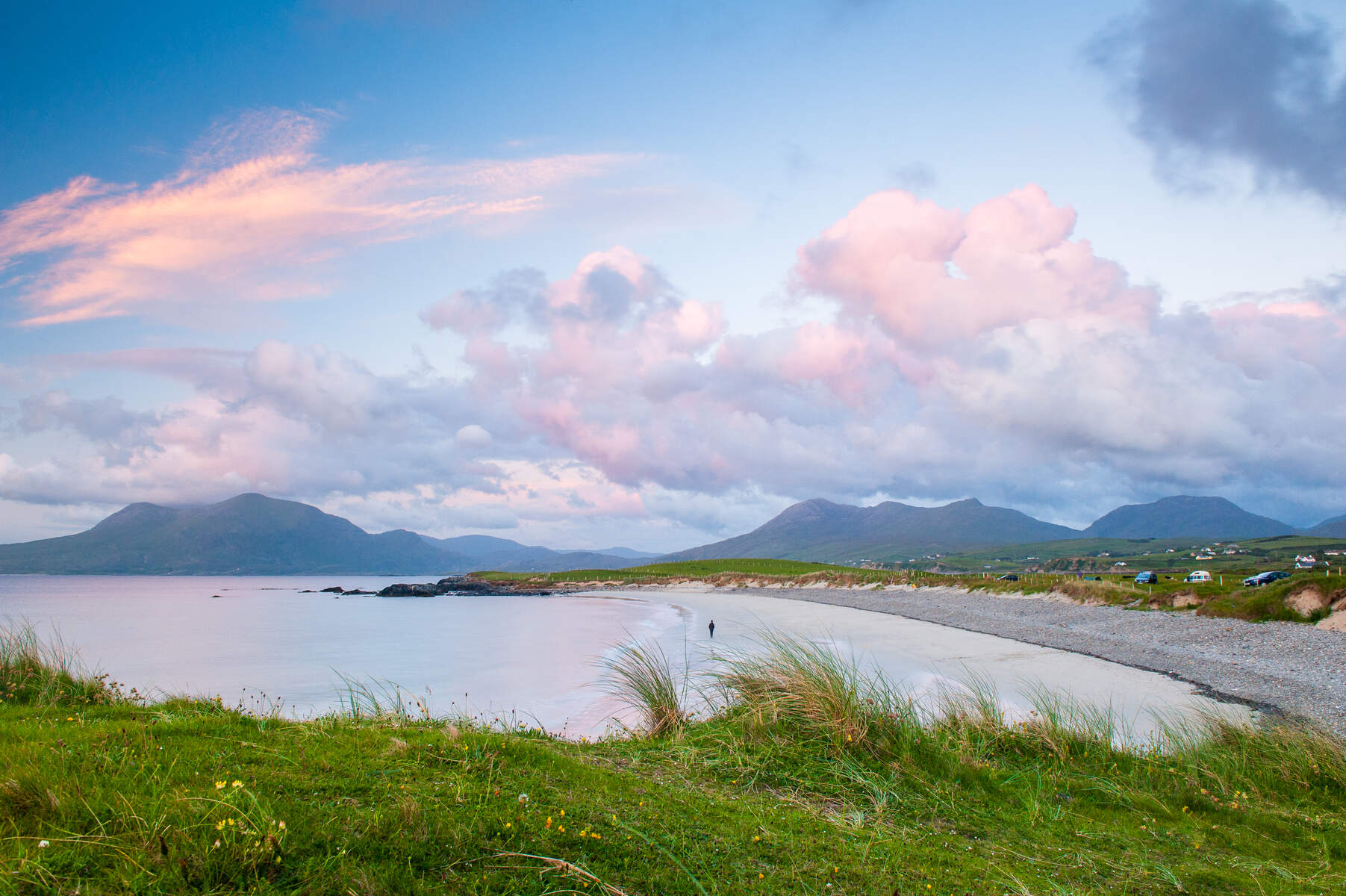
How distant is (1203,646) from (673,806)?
29.2 meters

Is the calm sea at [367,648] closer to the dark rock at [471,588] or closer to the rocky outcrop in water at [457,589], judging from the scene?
the rocky outcrop in water at [457,589]

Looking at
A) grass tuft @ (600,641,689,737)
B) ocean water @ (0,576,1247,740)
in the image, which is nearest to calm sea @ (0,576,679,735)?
ocean water @ (0,576,1247,740)

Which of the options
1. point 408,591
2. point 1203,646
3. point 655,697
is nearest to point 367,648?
point 655,697

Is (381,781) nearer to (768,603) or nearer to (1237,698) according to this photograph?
(1237,698)

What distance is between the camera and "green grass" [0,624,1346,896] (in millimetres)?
Result: 3875

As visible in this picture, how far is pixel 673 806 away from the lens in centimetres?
566

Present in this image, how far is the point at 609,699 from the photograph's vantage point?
16.5 m

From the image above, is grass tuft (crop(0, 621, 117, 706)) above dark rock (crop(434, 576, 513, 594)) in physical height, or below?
above

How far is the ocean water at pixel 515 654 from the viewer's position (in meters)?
17.2

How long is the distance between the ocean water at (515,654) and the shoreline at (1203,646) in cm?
129

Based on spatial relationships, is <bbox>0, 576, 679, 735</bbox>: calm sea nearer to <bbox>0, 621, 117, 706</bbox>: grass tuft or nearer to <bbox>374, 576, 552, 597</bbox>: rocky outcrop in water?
<bbox>0, 621, 117, 706</bbox>: grass tuft

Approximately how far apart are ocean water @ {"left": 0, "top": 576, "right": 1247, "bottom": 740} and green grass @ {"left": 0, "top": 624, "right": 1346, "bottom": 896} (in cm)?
262

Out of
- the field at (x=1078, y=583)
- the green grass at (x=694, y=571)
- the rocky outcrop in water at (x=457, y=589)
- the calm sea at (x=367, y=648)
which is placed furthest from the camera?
the green grass at (x=694, y=571)

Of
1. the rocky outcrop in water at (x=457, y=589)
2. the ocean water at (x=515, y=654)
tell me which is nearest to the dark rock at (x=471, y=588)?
the rocky outcrop in water at (x=457, y=589)
